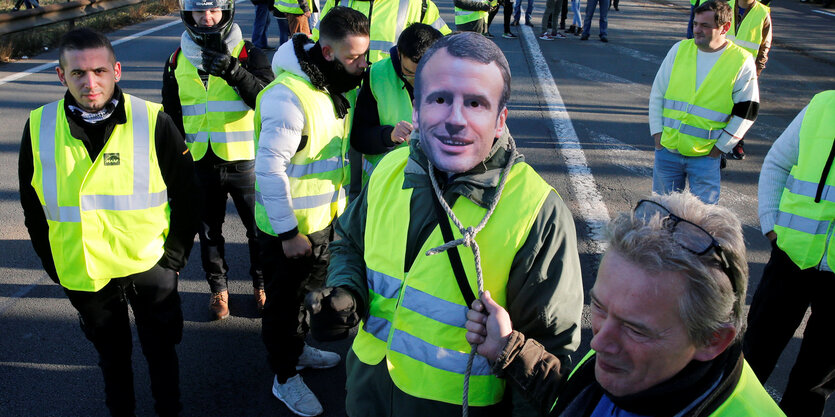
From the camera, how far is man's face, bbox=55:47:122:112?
2852 mm

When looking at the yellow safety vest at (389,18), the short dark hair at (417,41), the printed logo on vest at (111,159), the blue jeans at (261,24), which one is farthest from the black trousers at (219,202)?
the blue jeans at (261,24)

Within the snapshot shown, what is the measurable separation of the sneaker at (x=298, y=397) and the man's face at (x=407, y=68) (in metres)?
1.78

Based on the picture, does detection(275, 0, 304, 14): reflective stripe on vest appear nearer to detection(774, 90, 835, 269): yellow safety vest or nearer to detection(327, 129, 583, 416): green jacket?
detection(774, 90, 835, 269): yellow safety vest

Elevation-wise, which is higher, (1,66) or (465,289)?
(465,289)

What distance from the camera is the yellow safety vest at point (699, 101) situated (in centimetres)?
447

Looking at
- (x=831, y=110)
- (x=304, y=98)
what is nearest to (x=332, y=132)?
(x=304, y=98)

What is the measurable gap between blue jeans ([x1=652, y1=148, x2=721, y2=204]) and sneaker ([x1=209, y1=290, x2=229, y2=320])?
315 centimetres

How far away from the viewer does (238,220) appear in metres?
5.78

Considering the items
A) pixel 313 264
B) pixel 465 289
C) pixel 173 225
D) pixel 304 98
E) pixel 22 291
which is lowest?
pixel 22 291

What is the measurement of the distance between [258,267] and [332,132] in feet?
4.87

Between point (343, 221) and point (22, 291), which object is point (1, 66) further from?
point (343, 221)

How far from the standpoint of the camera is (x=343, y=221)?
7.93ft

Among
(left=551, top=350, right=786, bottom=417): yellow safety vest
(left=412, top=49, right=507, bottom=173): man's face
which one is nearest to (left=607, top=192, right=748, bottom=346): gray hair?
(left=551, top=350, right=786, bottom=417): yellow safety vest

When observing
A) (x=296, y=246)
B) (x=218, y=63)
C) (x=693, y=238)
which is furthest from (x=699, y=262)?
(x=218, y=63)
